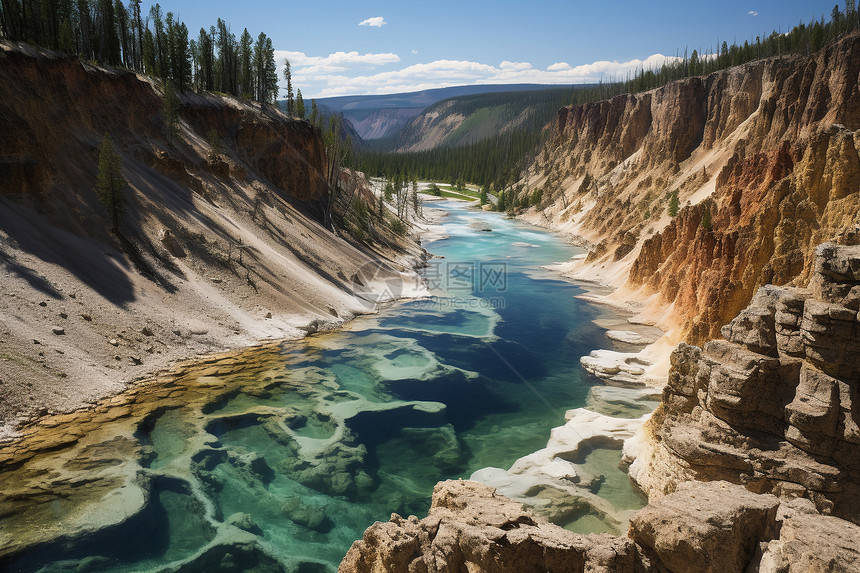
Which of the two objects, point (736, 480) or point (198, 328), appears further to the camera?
point (198, 328)

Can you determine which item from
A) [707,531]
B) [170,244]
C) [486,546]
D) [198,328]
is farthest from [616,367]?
[170,244]

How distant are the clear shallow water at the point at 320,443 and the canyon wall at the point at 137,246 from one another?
327cm

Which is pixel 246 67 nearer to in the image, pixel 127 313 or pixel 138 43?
pixel 138 43

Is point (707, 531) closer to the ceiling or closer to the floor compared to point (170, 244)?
closer to the floor

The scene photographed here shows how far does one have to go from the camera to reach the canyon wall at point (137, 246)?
73.3ft

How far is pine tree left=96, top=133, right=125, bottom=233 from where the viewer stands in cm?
2828

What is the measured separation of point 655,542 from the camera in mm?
8141

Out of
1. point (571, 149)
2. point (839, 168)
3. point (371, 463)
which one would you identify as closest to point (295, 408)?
point (371, 463)

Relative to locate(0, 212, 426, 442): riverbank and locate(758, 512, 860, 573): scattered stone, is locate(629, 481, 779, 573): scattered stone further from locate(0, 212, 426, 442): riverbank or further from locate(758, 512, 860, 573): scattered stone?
locate(0, 212, 426, 442): riverbank

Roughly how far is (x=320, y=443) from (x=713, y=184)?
49.8m

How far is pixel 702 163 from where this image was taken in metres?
64.7

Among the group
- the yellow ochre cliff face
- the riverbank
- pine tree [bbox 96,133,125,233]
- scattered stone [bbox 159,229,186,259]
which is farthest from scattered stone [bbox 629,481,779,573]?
pine tree [bbox 96,133,125,233]

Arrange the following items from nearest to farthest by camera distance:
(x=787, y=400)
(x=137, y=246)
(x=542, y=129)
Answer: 1. (x=787, y=400)
2. (x=137, y=246)
3. (x=542, y=129)

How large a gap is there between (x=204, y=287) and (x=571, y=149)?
95.7 metres
